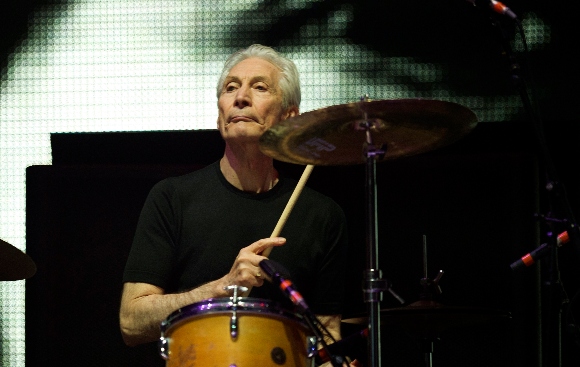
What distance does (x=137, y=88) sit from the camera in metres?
3.45

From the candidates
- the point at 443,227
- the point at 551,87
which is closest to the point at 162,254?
the point at 443,227

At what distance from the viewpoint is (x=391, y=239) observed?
131 inches

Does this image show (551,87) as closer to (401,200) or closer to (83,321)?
(401,200)

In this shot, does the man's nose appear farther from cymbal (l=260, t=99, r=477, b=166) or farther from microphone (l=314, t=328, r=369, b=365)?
microphone (l=314, t=328, r=369, b=365)

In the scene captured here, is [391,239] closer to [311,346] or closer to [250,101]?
[250,101]

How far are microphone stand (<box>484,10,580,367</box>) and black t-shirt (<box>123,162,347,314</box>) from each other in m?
0.80

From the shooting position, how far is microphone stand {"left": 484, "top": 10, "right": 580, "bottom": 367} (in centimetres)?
225

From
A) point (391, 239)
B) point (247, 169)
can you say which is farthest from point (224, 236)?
point (391, 239)

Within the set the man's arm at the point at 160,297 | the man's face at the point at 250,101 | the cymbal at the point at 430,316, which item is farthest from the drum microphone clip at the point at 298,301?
the man's face at the point at 250,101

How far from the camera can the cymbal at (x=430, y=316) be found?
2664mm

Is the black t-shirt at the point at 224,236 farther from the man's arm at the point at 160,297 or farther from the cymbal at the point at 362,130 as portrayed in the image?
the cymbal at the point at 362,130

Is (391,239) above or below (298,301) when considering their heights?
above

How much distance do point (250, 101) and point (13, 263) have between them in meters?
0.97

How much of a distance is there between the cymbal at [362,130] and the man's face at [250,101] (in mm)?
498
